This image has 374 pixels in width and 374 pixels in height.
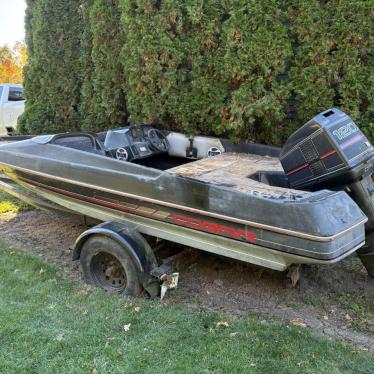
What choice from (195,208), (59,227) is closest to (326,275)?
(195,208)

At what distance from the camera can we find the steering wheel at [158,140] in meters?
4.70

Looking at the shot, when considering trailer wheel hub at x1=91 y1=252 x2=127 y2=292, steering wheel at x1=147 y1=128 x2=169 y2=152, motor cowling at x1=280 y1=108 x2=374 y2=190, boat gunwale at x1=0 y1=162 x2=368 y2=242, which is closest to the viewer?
boat gunwale at x1=0 y1=162 x2=368 y2=242

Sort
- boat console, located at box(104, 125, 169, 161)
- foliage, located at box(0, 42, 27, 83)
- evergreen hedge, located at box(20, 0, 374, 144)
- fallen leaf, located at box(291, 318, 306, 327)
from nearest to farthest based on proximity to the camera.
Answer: fallen leaf, located at box(291, 318, 306, 327) < evergreen hedge, located at box(20, 0, 374, 144) < boat console, located at box(104, 125, 169, 161) < foliage, located at box(0, 42, 27, 83)

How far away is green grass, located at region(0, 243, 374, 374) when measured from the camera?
2.67m

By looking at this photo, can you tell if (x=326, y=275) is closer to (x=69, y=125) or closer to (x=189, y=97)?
(x=189, y=97)

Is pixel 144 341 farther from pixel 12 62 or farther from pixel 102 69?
pixel 12 62

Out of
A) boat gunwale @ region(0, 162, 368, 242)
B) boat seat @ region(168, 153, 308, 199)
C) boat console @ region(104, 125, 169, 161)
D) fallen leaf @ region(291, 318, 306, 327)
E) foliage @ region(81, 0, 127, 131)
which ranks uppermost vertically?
foliage @ region(81, 0, 127, 131)

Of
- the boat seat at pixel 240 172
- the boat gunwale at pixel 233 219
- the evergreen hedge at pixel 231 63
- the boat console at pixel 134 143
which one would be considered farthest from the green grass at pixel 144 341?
the evergreen hedge at pixel 231 63

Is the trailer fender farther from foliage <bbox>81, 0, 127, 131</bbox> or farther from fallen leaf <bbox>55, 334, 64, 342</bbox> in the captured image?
foliage <bbox>81, 0, 127, 131</bbox>

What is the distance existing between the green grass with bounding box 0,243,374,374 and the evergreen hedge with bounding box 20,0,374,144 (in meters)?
2.11

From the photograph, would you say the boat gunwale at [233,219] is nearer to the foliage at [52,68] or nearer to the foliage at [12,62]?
the foliage at [52,68]

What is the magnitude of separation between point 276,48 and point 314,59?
14.8 inches

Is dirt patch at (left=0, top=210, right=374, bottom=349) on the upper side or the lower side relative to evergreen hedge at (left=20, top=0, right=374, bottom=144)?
lower

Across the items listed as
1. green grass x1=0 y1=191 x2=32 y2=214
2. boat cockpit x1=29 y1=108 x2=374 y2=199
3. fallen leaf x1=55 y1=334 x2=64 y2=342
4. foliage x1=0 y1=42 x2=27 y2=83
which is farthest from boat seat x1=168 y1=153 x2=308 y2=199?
foliage x1=0 y1=42 x2=27 y2=83
